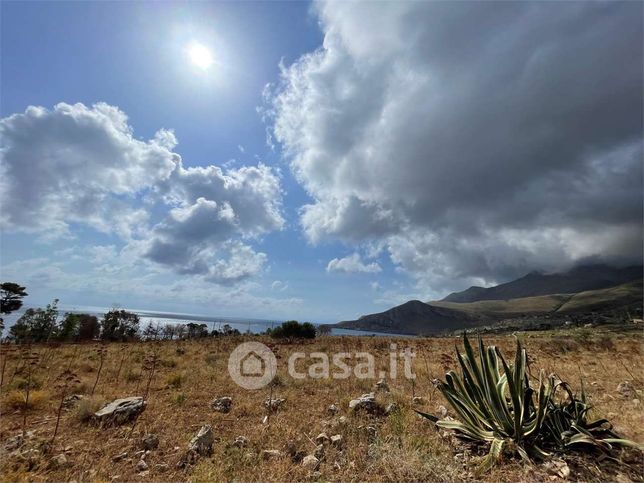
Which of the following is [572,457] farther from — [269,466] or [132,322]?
[132,322]

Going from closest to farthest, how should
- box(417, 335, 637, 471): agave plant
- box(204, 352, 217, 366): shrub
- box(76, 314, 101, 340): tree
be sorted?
box(417, 335, 637, 471): agave plant < box(204, 352, 217, 366): shrub < box(76, 314, 101, 340): tree

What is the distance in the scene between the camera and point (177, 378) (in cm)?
816

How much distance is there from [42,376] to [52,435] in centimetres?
551

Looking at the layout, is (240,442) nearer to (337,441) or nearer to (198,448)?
(198,448)

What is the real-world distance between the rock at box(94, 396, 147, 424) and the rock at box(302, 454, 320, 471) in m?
3.43

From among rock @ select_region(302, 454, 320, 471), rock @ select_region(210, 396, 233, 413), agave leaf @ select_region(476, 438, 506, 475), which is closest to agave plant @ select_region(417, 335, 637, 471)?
agave leaf @ select_region(476, 438, 506, 475)

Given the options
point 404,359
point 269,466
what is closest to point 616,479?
point 269,466

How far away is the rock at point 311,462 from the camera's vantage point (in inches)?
149

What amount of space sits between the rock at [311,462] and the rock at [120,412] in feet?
11.3

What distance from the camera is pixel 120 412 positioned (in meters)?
5.37

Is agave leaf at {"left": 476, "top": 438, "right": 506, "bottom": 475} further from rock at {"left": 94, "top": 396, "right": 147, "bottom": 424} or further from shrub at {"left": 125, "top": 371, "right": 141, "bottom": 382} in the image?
shrub at {"left": 125, "top": 371, "right": 141, "bottom": 382}

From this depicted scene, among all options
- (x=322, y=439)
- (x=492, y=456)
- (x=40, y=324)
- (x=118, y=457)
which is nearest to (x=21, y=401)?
(x=118, y=457)

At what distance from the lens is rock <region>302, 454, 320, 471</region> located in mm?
3772

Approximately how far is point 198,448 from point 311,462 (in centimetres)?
157
